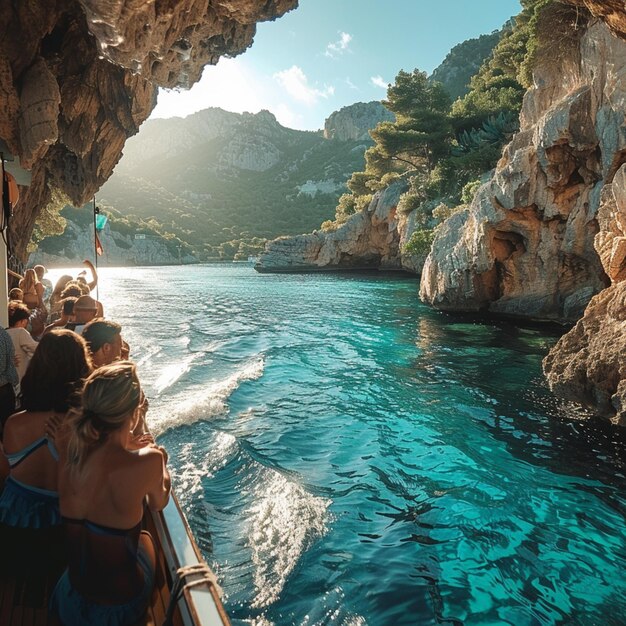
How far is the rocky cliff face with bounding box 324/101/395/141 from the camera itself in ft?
531

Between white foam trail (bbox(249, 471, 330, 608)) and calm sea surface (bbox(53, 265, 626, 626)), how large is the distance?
0.02 m

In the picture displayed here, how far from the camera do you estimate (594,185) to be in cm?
1547

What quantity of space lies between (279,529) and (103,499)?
3.40 meters

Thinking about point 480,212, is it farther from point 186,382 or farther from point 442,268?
point 186,382

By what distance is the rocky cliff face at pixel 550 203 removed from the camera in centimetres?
1380

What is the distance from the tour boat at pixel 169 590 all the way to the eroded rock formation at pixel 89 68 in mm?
8295

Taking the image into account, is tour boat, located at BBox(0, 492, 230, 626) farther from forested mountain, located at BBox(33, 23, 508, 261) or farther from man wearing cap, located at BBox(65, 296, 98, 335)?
forested mountain, located at BBox(33, 23, 508, 261)

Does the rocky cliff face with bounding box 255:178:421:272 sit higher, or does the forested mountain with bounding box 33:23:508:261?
the forested mountain with bounding box 33:23:508:261

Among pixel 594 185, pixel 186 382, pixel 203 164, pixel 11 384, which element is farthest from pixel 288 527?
pixel 203 164

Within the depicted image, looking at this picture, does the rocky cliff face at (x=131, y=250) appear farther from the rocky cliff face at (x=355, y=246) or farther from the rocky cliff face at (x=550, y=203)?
the rocky cliff face at (x=550, y=203)

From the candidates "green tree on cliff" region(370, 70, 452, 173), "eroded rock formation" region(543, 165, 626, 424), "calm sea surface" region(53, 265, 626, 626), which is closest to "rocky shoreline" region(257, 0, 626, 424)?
"eroded rock formation" region(543, 165, 626, 424)

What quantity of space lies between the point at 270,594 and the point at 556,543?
3.20 meters

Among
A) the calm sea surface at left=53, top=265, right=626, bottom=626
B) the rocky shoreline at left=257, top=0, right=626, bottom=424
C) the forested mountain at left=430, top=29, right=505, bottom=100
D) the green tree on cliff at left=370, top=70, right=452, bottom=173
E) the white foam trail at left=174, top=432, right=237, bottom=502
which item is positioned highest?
the forested mountain at left=430, top=29, right=505, bottom=100

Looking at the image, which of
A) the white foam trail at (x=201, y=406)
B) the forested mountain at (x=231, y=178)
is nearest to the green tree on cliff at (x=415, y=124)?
the white foam trail at (x=201, y=406)
